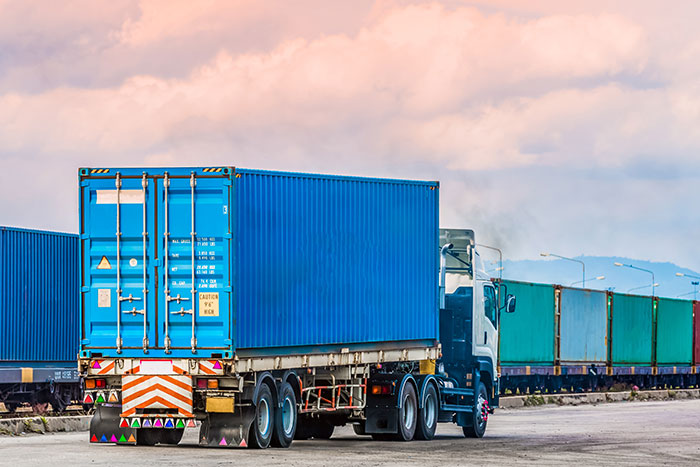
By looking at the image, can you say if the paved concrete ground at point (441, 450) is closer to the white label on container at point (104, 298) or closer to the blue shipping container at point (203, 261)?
the blue shipping container at point (203, 261)

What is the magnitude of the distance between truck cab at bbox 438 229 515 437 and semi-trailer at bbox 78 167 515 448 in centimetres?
277

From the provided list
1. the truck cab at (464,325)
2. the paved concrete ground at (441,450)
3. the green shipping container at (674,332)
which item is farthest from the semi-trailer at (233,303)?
the green shipping container at (674,332)

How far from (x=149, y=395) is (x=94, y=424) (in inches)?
47.1

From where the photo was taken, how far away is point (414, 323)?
77.6ft

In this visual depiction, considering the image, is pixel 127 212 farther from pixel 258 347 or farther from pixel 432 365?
pixel 432 365

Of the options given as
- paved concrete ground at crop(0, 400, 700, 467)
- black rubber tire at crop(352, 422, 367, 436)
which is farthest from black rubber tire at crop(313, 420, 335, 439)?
black rubber tire at crop(352, 422, 367, 436)

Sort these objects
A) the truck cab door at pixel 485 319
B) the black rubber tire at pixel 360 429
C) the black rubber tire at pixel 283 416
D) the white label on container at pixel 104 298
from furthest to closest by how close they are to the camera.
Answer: the truck cab door at pixel 485 319 < the black rubber tire at pixel 360 429 < the black rubber tire at pixel 283 416 < the white label on container at pixel 104 298

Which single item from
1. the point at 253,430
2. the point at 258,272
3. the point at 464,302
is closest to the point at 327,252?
the point at 258,272

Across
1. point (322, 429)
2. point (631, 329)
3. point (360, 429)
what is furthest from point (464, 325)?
point (631, 329)

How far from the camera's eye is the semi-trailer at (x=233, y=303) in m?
19.0

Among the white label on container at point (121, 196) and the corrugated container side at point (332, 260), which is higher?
the white label on container at point (121, 196)

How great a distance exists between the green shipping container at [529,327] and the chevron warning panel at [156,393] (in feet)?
71.1

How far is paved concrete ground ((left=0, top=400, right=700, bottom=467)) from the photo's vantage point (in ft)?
57.9

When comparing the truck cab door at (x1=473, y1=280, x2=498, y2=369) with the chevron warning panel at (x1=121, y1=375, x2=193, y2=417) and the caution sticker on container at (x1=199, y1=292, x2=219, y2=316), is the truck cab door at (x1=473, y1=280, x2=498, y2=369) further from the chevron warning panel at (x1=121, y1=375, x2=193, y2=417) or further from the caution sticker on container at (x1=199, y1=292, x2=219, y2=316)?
the chevron warning panel at (x1=121, y1=375, x2=193, y2=417)
